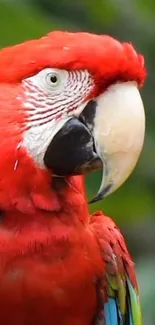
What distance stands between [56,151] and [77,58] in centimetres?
15

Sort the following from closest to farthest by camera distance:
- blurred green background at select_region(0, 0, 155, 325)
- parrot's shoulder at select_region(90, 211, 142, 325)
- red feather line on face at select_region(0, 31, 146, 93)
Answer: red feather line on face at select_region(0, 31, 146, 93) < parrot's shoulder at select_region(90, 211, 142, 325) < blurred green background at select_region(0, 0, 155, 325)

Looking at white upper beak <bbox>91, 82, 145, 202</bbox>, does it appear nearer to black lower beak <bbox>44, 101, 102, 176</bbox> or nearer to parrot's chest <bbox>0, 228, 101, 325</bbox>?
black lower beak <bbox>44, 101, 102, 176</bbox>

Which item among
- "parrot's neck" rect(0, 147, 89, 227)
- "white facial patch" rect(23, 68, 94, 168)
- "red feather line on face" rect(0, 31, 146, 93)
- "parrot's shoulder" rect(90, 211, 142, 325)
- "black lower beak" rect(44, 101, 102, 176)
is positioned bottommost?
"parrot's shoulder" rect(90, 211, 142, 325)

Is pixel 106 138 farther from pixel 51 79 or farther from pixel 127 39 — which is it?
pixel 127 39

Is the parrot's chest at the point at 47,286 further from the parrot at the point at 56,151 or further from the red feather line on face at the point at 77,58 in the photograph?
the red feather line on face at the point at 77,58

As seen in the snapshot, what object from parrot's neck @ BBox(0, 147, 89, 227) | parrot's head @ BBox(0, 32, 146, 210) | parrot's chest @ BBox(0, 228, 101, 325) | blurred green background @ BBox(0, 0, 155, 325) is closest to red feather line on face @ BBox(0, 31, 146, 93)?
parrot's head @ BBox(0, 32, 146, 210)

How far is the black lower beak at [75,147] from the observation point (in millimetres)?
1624

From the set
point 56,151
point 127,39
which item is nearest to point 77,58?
point 56,151

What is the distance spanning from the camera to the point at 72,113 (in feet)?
5.36

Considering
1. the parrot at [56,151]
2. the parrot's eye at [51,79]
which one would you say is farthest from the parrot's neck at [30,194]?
the parrot's eye at [51,79]

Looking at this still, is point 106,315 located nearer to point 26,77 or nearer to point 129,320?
point 129,320

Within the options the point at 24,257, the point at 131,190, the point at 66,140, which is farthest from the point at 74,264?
the point at 131,190

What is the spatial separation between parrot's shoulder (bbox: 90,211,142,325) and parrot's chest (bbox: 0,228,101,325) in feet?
0.19

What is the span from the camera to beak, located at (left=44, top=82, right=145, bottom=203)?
5.29 ft
